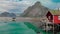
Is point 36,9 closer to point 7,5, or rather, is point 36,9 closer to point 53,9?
point 53,9

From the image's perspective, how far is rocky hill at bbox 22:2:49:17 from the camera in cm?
221

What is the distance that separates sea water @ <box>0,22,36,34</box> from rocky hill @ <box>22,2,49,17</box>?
0.52ft

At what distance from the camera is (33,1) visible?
7.31 ft

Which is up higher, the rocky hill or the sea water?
the rocky hill

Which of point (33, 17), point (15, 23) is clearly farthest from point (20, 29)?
point (33, 17)

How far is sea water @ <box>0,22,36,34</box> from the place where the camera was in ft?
7.07

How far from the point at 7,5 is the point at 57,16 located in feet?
2.33

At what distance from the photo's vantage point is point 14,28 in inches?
85.6

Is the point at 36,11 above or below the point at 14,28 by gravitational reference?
above

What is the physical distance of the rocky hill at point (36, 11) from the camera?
2.21 m

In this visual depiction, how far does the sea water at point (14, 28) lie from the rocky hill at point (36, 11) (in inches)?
6.2

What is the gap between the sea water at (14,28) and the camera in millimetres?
2154

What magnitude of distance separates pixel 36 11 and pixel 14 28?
39 cm

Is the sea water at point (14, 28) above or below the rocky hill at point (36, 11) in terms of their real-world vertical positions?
below
